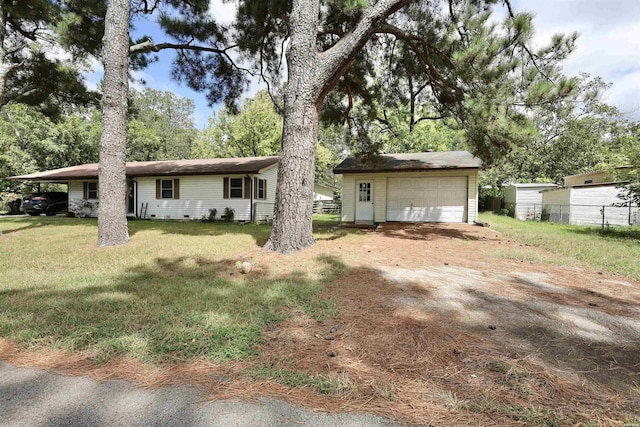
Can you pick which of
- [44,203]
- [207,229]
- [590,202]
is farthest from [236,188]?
[590,202]

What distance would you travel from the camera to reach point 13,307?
3211 millimetres

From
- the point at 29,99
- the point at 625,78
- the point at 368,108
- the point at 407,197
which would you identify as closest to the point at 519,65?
the point at 368,108

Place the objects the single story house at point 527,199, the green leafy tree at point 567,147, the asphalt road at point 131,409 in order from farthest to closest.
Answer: the green leafy tree at point 567,147, the single story house at point 527,199, the asphalt road at point 131,409

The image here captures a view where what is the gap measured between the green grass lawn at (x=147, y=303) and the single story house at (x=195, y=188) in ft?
30.2

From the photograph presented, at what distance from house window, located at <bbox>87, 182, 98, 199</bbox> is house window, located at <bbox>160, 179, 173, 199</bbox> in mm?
4719

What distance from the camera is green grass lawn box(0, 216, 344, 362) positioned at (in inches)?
98.3

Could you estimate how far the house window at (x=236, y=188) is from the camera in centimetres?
1533

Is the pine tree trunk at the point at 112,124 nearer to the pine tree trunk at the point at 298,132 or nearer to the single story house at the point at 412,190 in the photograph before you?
the pine tree trunk at the point at 298,132

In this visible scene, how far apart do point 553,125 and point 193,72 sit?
98.9 ft

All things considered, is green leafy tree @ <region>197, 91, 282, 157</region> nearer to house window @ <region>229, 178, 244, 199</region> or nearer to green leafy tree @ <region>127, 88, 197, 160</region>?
green leafy tree @ <region>127, 88, 197, 160</region>

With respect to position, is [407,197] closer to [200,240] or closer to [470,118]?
[470,118]

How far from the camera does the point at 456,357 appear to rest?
90.0 inches

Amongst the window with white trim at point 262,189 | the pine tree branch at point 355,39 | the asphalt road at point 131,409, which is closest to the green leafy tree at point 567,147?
the window with white trim at point 262,189

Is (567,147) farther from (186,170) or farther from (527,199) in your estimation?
(186,170)
